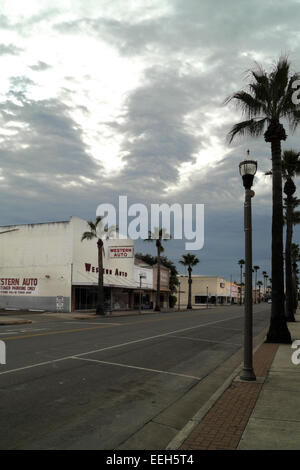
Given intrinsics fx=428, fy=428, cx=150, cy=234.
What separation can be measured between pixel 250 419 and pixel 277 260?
39.9 ft

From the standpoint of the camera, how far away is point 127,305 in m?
57.6

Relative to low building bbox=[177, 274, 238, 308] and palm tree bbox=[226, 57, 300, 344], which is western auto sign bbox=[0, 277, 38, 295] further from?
low building bbox=[177, 274, 238, 308]

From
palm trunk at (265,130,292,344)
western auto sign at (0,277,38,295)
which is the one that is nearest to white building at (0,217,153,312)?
western auto sign at (0,277,38,295)

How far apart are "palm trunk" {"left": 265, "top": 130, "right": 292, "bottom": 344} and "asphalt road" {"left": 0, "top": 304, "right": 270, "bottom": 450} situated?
2746 mm

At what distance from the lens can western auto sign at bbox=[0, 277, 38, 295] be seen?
43.8 m

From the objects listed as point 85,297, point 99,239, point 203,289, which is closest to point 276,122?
point 99,239

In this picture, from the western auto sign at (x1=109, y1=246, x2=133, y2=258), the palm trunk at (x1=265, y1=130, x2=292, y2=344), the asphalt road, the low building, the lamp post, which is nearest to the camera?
the asphalt road

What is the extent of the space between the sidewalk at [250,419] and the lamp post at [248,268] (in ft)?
1.27

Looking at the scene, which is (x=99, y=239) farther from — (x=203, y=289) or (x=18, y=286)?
(x=203, y=289)

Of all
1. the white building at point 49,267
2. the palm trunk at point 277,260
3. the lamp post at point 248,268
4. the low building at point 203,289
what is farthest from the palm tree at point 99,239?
the low building at point 203,289

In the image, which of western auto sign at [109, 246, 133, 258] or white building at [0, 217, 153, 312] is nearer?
white building at [0, 217, 153, 312]

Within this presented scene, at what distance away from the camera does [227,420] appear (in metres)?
6.38
